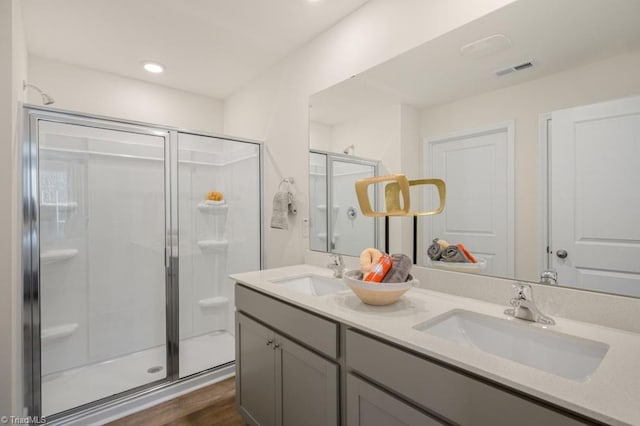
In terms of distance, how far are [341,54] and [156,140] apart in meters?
1.45

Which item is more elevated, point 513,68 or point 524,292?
point 513,68

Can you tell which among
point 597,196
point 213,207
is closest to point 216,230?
point 213,207

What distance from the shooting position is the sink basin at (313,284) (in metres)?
1.77

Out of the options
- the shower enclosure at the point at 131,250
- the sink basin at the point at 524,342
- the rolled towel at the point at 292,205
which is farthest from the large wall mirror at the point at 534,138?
the shower enclosure at the point at 131,250

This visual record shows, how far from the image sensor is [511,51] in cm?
128

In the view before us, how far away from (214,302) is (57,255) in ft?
3.99

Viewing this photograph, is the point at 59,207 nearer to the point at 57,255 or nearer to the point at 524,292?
the point at 57,255

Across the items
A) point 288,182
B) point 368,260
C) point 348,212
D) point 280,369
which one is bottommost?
point 280,369

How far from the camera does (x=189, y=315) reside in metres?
2.64

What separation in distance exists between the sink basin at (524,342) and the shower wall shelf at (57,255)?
8.13ft

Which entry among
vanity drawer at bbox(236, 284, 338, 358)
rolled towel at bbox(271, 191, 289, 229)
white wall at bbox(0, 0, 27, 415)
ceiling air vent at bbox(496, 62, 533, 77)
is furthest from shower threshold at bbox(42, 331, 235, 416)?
ceiling air vent at bbox(496, 62, 533, 77)

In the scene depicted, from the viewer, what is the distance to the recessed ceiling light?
2583 millimetres

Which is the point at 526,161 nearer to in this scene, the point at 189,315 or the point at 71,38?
the point at 189,315

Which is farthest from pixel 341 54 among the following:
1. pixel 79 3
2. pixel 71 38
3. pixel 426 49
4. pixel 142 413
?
pixel 142 413
